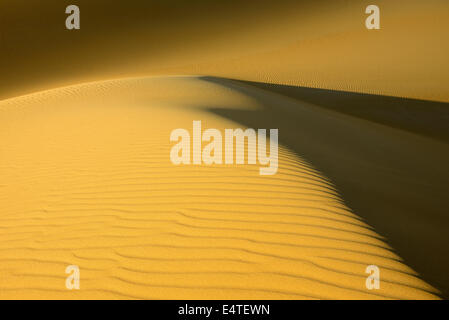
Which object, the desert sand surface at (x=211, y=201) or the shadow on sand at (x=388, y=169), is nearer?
the desert sand surface at (x=211, y=201)

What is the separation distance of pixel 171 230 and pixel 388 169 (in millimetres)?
3897

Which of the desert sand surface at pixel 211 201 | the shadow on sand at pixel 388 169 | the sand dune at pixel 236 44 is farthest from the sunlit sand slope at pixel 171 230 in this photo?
the sand dune at pixel 236 44

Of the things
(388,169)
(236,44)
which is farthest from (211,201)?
(236,44)

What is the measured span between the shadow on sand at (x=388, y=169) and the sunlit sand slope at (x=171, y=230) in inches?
12.8

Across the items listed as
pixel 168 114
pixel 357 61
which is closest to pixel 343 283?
pixel 168 114

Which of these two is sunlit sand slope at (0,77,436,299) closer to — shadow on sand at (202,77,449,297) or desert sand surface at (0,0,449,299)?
desert sand surface at (0,0,449,299)

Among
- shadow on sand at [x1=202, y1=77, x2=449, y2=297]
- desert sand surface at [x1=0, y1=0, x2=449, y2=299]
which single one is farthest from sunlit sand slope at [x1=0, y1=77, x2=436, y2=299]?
shadow on sand at [x1=202, y1=77, x2=449, y2=297]

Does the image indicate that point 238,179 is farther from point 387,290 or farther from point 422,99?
point 422,99

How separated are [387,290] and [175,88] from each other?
8.61m

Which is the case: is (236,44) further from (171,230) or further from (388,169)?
(171,230)

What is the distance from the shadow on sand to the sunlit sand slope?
0.33 m

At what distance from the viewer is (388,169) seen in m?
5.86

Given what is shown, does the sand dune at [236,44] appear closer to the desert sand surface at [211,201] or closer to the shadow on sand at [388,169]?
the desert sand surface at [211,201]

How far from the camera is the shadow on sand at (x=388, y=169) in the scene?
3.60m
